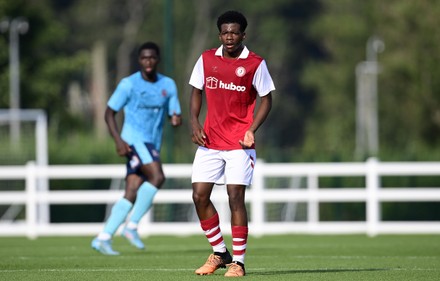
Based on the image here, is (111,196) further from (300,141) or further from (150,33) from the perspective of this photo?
(300,141)

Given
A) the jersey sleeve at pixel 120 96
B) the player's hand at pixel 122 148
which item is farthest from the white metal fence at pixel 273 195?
the player's hand at pixel 122 148

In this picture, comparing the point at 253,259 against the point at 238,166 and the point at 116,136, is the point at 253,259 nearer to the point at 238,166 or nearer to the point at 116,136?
the point at 116,136

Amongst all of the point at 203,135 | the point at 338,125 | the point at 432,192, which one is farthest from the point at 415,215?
the point at 338,125

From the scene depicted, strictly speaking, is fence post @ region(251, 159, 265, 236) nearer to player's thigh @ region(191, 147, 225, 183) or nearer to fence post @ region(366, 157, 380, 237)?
fence post @ region(366, 157, 380, 237)

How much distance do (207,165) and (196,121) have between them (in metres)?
0.42

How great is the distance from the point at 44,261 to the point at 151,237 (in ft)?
25.3

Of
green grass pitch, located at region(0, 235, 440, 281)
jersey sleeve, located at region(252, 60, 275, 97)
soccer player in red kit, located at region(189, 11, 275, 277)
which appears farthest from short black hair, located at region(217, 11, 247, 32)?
green grass pitch, located at region(0, 235, 440, 281)

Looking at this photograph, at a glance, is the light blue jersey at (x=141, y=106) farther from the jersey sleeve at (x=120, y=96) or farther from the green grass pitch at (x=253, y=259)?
the green grass pitch at (x=253, y=259)

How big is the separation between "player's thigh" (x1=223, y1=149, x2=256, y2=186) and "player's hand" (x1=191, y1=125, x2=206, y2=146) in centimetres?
24

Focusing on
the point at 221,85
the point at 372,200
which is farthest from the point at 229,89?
the point at 372,200

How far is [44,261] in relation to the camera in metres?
15.2

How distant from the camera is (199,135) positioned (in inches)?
492

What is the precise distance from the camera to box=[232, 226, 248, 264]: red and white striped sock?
12398mm

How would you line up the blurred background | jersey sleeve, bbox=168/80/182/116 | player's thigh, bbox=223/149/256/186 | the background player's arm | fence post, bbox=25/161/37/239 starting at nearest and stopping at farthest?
player's thigh, bbox=223/149/256/186, the background player's arm, jersey sleeve, bbox=168/80/182/116, fence post, bbox=25/161/37/239, the blurred background
